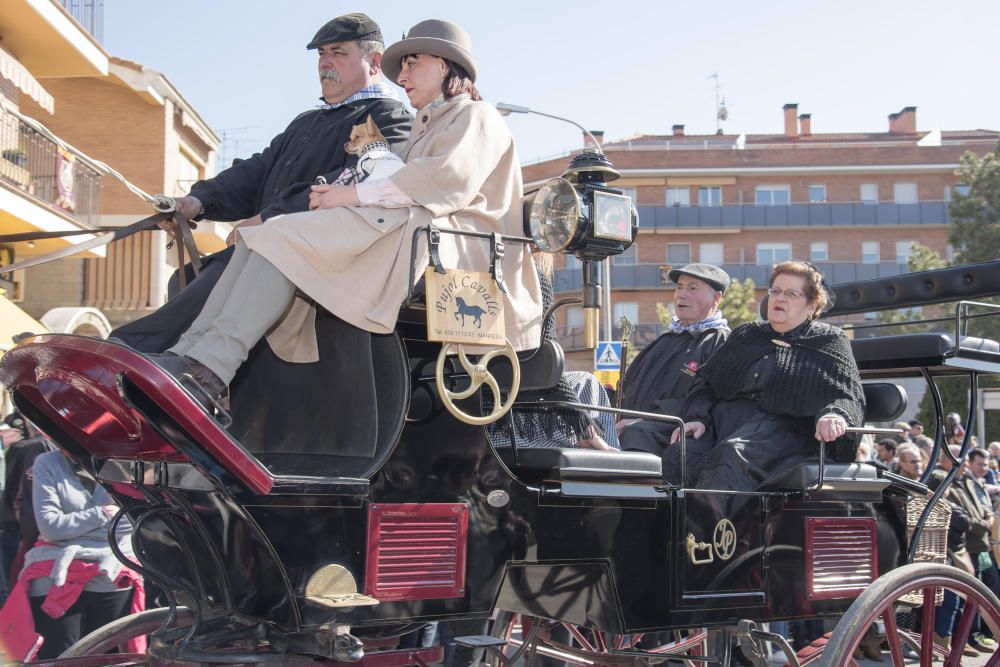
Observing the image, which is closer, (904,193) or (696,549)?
(696,549)

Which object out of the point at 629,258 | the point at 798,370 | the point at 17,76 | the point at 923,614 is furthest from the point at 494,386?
the point at 629,258

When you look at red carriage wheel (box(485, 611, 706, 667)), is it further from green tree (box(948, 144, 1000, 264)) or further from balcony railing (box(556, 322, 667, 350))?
balcony railing (box(556, 322, 667, 350))

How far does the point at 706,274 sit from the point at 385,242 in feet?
9.86

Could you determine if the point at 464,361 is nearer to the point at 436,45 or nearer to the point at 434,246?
the point at 434,246

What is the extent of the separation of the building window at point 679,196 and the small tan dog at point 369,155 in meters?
43.9

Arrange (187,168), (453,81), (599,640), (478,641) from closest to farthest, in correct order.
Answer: (478,641)
(453,81)
(599,640)
(187,168)

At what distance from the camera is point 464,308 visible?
3346mm

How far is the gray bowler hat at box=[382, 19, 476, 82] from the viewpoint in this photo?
3.73 metres

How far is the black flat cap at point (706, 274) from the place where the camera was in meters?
5.94

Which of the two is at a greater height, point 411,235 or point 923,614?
point 411,235

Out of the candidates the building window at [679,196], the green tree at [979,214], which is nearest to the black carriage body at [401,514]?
the green tree at [979,214]

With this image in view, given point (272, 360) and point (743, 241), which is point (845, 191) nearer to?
point (743, 241)

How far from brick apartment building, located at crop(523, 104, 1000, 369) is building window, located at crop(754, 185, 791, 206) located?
0.14ft

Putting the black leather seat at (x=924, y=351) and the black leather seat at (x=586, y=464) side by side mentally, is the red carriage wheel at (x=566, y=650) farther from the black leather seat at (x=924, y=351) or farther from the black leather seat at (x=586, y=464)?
the black leather seat at (x=924, y=351)
